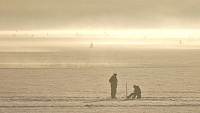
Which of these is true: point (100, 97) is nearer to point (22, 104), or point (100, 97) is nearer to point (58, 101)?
point (58, 101)

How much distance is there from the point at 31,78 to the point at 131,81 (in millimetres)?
6294

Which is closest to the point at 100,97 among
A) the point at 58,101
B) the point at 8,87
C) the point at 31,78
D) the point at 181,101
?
the point at 58,101

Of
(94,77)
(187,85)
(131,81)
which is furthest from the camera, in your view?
(94,77)

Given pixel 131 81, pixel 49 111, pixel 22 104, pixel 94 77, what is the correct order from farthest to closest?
1. pixel 94 77
2. pixel 131 81
3. pixel 22 104
4. pixel 49 111

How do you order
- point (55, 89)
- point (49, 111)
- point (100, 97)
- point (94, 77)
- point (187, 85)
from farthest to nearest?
point (94, 77) < point (187, 85) < point (55, 89) < point (100, 97) < point (49, 111)

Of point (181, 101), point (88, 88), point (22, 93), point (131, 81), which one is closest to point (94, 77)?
point (131, 81)

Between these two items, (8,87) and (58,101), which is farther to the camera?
(8,87)

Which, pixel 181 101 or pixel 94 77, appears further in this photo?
pixel 94 77

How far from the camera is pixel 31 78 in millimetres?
28875

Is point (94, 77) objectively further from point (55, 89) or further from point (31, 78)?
point (55, 89)

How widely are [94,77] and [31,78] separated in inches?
163

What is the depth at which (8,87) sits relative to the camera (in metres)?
24.4

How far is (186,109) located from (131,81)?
380 inches

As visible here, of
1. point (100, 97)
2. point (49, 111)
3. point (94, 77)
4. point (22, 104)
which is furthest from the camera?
point (94, 77)
